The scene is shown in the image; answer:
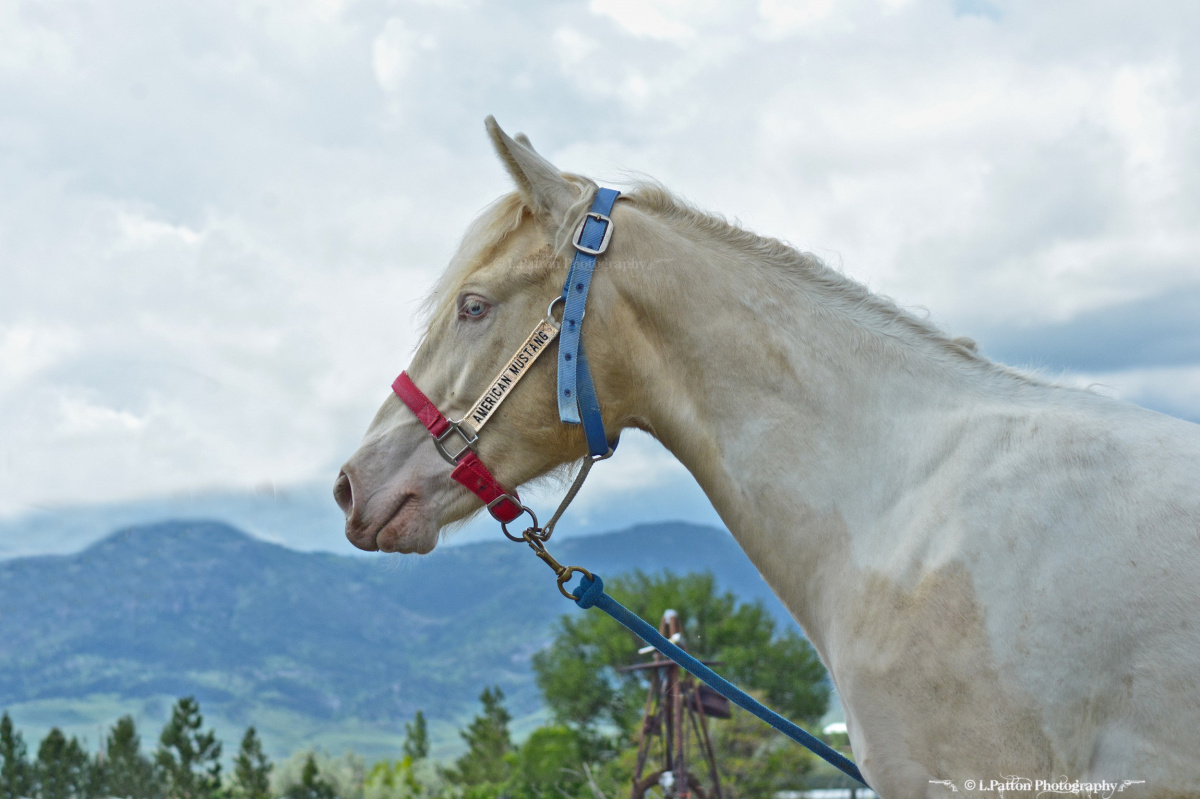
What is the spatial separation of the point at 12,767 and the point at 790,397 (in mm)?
35026

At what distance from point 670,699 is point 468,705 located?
18254cm

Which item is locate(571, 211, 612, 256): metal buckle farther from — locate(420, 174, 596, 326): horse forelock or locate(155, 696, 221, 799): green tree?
locate(155, 696, 221, 799): green tree

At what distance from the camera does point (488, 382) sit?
8.45ft

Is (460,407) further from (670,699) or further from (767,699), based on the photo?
(767,699)

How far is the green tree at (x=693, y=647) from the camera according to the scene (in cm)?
4162

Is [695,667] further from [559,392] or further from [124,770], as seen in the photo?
[124,770]

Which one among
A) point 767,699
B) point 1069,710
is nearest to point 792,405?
point 1069,710

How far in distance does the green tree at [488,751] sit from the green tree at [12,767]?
52.8 ft

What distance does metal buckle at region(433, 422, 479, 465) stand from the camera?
8.41 feet

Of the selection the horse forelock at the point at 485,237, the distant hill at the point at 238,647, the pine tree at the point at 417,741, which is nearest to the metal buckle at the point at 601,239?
the horse forelock at the point at 485,237

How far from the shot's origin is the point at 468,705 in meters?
183

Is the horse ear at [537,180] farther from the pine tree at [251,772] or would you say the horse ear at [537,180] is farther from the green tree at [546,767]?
the pine tree at [251,772]
